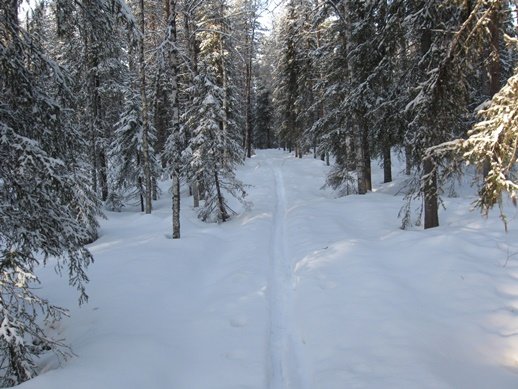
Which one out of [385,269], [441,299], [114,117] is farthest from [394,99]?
[114,117]

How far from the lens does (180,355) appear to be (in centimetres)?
661

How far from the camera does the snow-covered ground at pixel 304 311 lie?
5.78 metres

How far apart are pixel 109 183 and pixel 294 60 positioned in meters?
21.4

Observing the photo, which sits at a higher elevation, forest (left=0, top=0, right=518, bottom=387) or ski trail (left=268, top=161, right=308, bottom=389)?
forest (left=0, top=0, right=518, bottom=387)

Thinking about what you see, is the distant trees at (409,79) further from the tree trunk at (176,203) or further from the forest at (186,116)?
the tree trunk at (176,203)

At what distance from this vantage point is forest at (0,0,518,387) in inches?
209

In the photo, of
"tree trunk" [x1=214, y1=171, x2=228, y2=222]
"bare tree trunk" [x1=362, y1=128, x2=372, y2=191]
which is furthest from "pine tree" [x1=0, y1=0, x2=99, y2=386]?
"bare tree trunk" [x1=362, y1=128, x2=372, y2=191]

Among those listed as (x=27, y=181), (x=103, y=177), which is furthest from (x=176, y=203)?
(x=103, y=177)

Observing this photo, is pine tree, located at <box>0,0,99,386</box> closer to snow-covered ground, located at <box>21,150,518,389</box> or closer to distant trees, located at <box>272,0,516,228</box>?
snow-covered ground, located at <box>21,150,518,389</box>

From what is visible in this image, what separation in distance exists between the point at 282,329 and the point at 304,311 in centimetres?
72

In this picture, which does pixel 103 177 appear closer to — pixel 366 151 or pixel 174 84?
pixel 174 84

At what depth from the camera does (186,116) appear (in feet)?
60.1

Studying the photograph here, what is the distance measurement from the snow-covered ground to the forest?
0.86 metres

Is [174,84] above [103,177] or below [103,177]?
above
